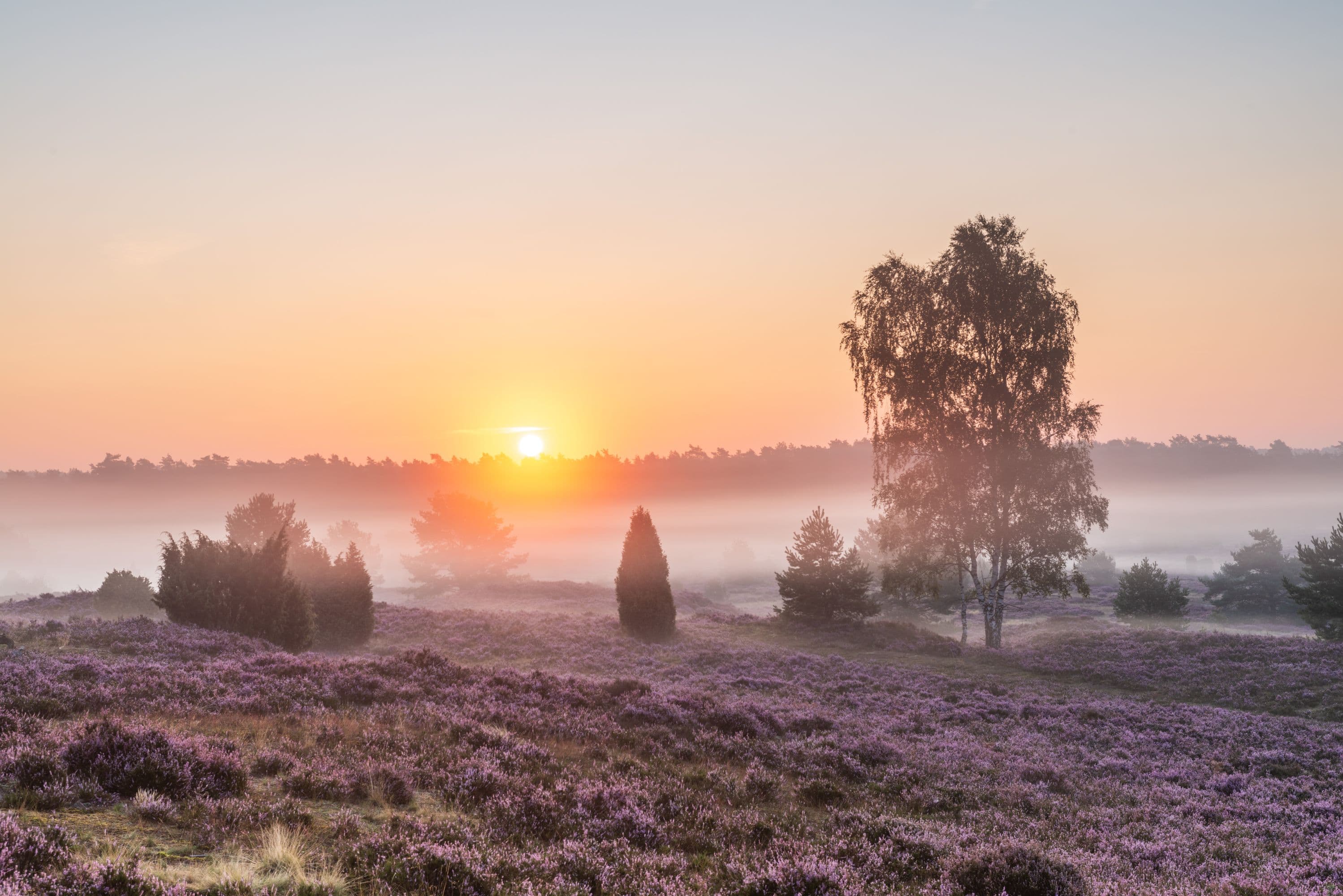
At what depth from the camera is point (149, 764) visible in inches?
276

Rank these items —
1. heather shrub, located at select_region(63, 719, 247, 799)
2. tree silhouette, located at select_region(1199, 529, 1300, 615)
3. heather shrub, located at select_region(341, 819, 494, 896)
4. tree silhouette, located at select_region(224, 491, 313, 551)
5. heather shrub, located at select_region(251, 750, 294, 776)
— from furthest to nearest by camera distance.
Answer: tree silhouette, located at select_region(1199, 529, 1300, 615), tree silhouette, located at select_region(224, 491, 313, 551), heather shrub, located at select_region(251, 750, 294, 776), heather shrub, located at select_region(63, 719, 247, 799), heather shrub, located at select_region(341, 819, 494, 896)

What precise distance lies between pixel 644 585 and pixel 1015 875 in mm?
25672

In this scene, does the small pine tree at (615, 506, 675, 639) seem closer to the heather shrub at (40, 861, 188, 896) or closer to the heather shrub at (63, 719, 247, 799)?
the heather shrub at (63, 719, 247, 799)

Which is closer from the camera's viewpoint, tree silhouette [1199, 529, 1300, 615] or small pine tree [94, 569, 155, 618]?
small pine tree [94, 569, 155, 618]

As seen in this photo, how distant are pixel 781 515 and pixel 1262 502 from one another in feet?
416

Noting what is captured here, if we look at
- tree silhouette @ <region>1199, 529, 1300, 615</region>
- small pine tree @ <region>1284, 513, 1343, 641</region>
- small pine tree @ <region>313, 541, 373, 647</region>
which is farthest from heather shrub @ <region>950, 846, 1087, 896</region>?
tree silhouette @ <region>1199, 529, 1300, 615</region>

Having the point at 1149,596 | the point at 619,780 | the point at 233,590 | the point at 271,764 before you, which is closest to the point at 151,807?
the point at 271,764

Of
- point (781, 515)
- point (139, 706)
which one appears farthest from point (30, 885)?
point (781, 515)

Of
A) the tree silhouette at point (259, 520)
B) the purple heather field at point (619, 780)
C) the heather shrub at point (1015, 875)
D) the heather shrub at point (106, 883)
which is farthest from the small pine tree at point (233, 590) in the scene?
the heather shrub at point (1015, 875)

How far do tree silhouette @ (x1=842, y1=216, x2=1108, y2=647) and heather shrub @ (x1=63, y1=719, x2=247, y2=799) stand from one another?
28.3 m

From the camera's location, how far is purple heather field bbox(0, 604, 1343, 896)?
5863mm

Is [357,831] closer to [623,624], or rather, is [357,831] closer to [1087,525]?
[623,624]

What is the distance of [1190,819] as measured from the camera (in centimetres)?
1012

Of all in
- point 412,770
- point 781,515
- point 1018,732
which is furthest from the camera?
point 781,515
